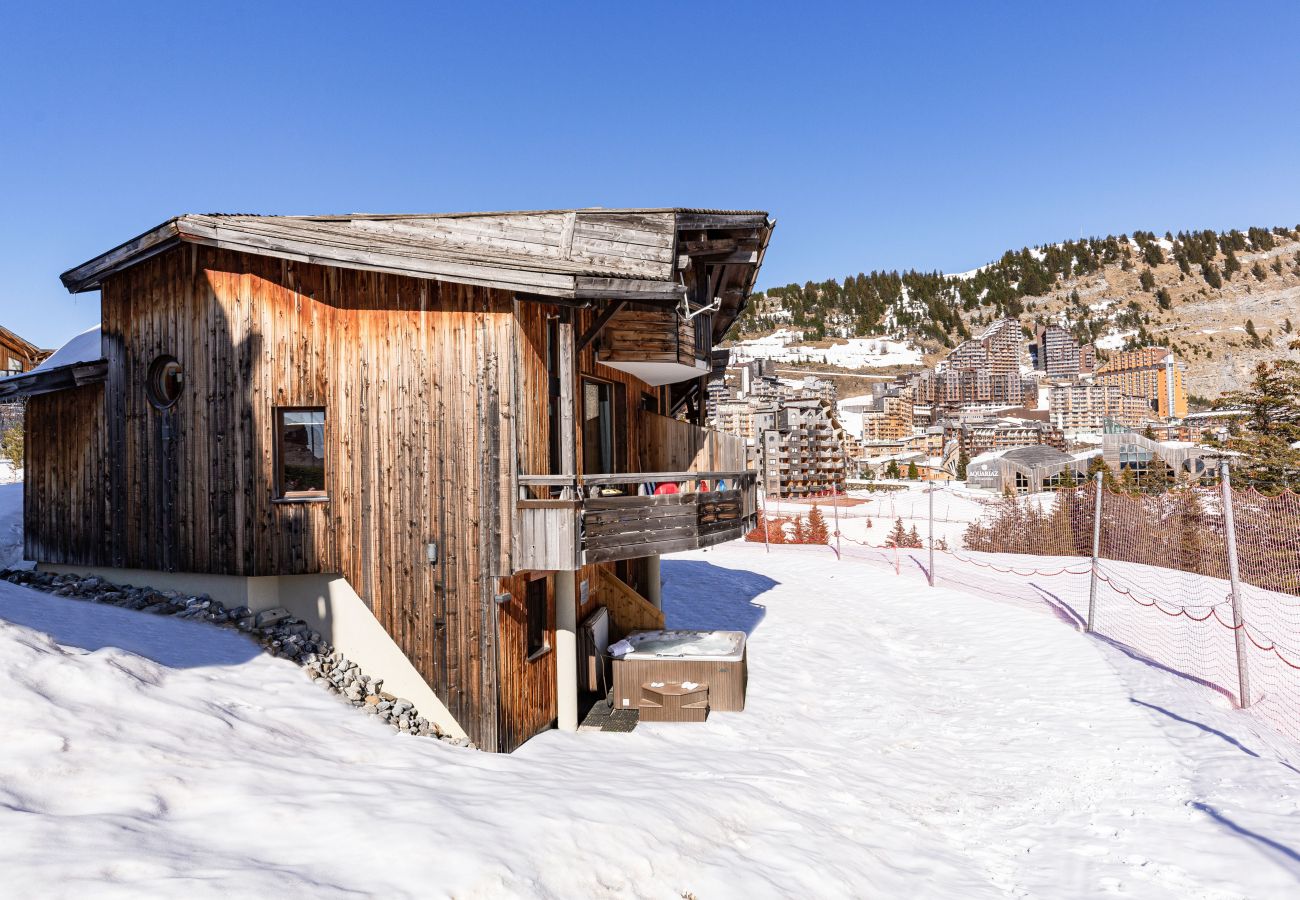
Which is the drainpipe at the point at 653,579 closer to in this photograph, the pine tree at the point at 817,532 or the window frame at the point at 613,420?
the window frame at the point at 613,420

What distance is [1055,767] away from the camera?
10.4 m

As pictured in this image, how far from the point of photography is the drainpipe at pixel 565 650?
37.1 ft

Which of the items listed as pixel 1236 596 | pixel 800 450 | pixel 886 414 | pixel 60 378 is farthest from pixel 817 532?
pixel 886 414

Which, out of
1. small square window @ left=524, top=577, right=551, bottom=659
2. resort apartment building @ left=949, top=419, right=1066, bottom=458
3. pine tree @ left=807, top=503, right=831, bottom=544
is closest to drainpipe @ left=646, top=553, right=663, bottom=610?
small square window @ left=524, top=577, right=551, bottom=659

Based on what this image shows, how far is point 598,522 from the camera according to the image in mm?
10016

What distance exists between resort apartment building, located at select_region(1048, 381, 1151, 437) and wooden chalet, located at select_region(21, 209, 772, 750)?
491 ft

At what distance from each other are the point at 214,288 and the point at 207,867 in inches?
349

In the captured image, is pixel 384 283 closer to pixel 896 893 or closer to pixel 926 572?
pixel 896 893

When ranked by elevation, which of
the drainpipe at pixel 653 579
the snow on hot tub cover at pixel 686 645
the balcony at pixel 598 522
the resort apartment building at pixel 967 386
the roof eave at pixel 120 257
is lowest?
the snow on hot tub cover at pixel 686 645

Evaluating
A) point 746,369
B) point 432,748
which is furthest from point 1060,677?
point 746,369

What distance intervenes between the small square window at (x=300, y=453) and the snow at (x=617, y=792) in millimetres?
2211

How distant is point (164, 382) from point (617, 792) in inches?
378

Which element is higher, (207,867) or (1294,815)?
(207,867)

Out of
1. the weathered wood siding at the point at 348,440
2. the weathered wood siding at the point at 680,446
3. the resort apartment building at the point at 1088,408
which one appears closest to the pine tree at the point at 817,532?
the weathered wood siding at the point at 680,446
